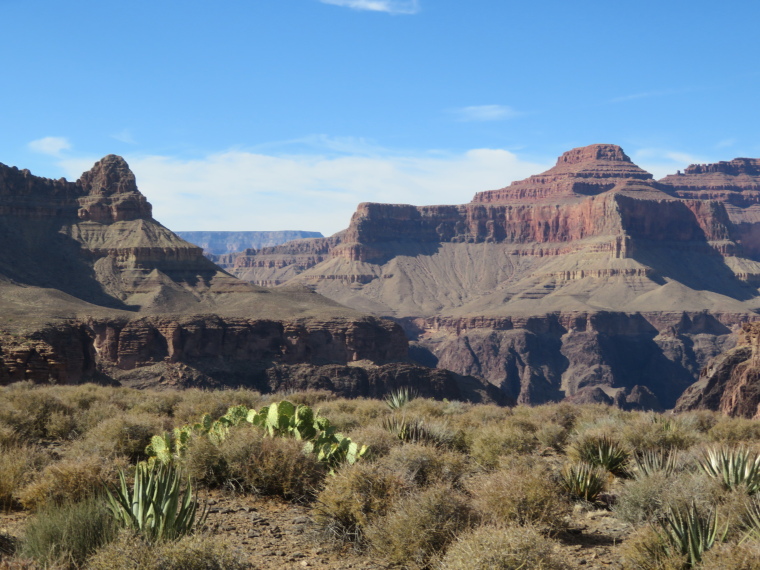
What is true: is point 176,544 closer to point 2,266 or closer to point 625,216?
point 2,266

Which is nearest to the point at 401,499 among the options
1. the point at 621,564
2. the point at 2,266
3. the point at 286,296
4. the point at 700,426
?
the point at 621,564

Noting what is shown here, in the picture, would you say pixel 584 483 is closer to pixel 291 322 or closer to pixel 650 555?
pixel 650 555

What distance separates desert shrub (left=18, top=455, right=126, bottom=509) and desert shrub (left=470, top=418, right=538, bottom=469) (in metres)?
7.08

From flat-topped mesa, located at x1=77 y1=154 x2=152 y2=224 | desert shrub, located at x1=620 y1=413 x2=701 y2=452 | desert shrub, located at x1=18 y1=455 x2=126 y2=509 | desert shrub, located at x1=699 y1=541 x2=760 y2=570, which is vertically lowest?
desert shrub, located at x1=620 y1=413 x2=701 y2=452

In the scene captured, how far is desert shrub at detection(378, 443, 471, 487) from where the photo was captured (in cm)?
1236

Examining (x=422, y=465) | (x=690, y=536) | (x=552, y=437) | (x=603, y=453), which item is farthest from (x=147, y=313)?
(x=690, y=536)

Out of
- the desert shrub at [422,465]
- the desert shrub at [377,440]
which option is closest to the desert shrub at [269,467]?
the desert shrub at [422,465]

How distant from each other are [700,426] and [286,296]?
7730 cm

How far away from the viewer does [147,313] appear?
82375mm

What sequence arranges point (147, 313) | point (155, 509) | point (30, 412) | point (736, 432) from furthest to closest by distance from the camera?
point (147, 313) < point (736, 432) < point (30, 412) < point (155, 509)

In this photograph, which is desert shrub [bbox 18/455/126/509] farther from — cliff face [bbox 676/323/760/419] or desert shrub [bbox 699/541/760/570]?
cliff face [bbox 676/323/760/419]

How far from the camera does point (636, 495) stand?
11.7 meters

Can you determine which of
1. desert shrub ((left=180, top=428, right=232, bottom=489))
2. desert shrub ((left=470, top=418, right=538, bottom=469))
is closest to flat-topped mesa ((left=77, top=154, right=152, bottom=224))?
desert shrub ((left=470, top=418, right=538, bottom=469))

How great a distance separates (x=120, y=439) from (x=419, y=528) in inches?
302
